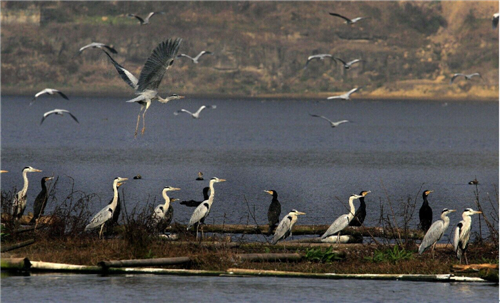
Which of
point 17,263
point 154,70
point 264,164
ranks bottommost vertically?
point 17,263

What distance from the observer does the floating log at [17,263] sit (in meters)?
18.1

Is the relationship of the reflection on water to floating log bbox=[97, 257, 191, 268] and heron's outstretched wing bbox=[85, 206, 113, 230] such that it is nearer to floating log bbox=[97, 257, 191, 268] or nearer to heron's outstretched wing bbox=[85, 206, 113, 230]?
floating log bbox=[97, 257, 191, 268]

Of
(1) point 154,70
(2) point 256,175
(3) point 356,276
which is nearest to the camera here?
(3) point 356,276

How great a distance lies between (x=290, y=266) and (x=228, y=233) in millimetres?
4767

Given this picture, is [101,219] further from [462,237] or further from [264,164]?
[264,164]

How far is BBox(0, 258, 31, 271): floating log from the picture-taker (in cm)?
1812

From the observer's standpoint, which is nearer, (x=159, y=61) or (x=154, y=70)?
(x=159, y=61)

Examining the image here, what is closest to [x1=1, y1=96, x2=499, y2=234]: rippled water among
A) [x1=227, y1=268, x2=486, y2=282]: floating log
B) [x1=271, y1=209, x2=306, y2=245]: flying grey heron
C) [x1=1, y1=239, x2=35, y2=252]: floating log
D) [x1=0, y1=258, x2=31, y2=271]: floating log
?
[x1=271, y1=209, x2=306, y2=245]: flying grey heron

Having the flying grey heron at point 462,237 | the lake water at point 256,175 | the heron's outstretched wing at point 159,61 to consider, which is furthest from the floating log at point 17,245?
the flying grey heron at point 462,237

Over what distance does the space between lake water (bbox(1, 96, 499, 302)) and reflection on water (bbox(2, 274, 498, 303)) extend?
2 centimetres

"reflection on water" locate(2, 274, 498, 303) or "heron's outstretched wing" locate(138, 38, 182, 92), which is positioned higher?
"heron's outstretched wing" locate(138, 38, 182, 92)

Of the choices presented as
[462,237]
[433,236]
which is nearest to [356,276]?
[433,236]

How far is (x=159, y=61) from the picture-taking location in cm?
2136

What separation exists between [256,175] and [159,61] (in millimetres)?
27654
